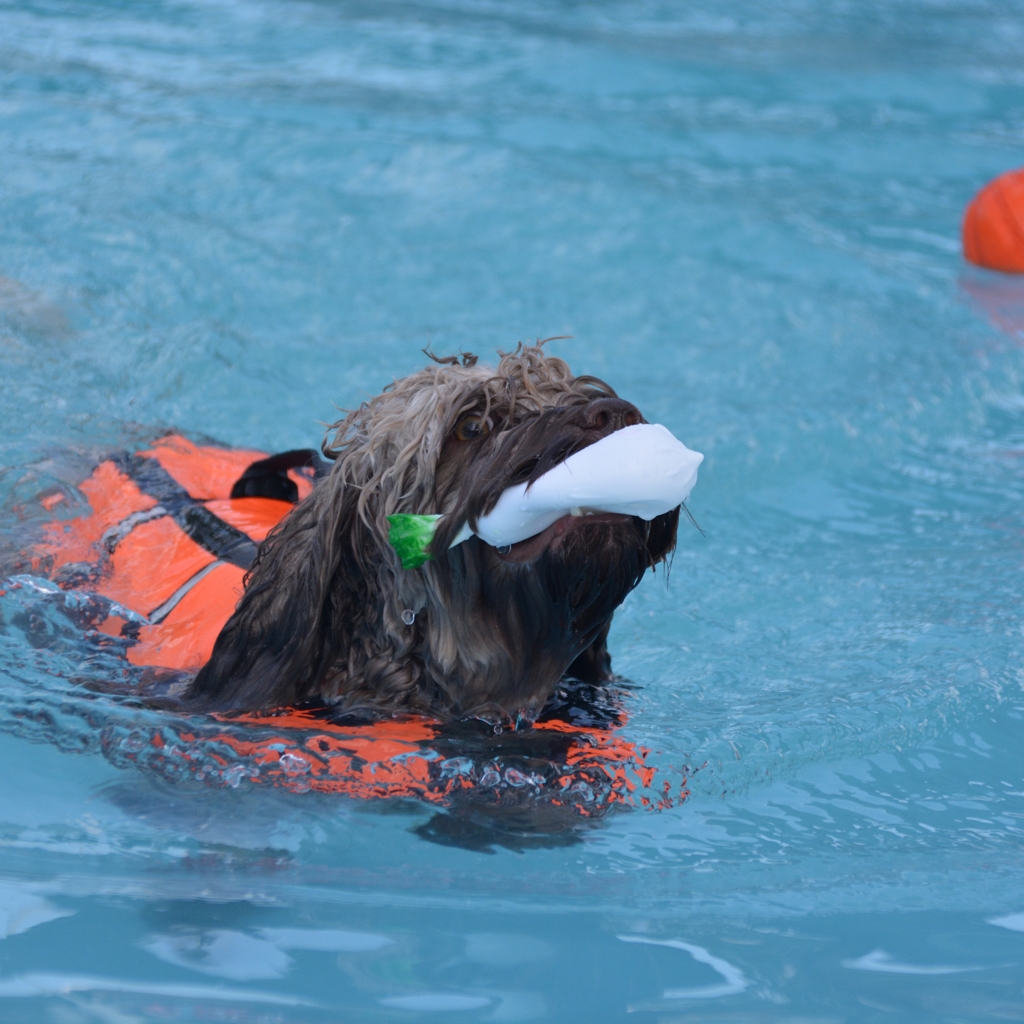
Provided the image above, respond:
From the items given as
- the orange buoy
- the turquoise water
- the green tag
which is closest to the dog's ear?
the green tag

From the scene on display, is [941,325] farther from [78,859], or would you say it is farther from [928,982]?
[78,859]

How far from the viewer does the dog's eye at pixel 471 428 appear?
136 inches

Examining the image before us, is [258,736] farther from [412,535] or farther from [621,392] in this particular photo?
[621,392]

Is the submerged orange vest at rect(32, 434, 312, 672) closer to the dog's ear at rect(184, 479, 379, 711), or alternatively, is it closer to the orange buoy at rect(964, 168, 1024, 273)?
the dog's ear at rect(184, 479, 379, 711)

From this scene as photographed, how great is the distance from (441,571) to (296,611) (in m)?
0.45

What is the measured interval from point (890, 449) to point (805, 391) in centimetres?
70

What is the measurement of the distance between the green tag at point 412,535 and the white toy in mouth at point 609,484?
241mm

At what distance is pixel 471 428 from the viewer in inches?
137

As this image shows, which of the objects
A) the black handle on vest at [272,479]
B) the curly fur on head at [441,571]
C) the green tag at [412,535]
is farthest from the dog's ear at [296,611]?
the black handle on vest at [272,479]

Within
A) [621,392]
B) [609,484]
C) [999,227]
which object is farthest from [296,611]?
[999,227]

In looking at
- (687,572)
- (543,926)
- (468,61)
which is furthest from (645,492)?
(468,61)

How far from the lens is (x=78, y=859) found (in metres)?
3.45

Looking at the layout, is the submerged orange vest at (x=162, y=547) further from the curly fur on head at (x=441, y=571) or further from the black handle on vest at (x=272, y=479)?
the curly fur on head at (x=441, y=571)

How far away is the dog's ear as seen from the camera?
12.0ft
